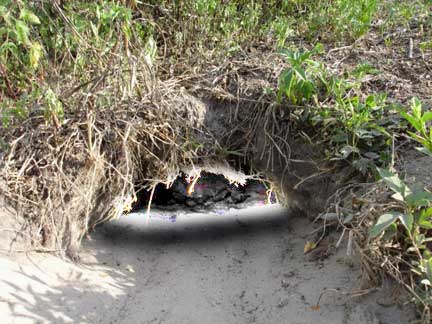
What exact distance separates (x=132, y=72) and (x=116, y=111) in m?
0.24

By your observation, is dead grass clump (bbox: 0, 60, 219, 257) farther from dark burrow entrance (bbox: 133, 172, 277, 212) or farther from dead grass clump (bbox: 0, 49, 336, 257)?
dark burrow entrance (bbox: 133, 172, 277, 212)

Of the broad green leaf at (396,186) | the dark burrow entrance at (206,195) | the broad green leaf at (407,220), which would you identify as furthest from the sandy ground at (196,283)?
the dark burrow entrance at (206,195)

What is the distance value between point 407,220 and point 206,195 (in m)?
2.91

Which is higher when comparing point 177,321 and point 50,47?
point 50,47

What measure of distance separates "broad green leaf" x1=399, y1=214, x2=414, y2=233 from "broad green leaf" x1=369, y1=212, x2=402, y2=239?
2cm

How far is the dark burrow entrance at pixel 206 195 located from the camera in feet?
14.2

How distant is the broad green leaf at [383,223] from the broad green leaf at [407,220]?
0.02 m

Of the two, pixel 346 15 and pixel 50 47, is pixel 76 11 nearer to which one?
pixel 50 47

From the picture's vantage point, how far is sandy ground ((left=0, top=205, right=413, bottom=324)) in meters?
Result: 2.00

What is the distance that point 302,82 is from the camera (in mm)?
2557

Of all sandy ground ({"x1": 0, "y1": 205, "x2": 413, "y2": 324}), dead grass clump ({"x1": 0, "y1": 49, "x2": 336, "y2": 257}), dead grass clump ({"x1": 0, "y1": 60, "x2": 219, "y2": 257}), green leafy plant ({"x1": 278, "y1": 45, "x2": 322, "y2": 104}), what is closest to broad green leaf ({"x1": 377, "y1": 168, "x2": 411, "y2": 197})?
sandy ground ({"x1": 0, "y1": 205, "x2": 413, "y2": 324})

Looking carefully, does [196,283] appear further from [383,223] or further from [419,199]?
[419,199]

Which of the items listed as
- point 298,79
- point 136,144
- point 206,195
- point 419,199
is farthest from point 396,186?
point 206,195

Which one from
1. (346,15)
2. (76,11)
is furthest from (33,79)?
(346,15)
